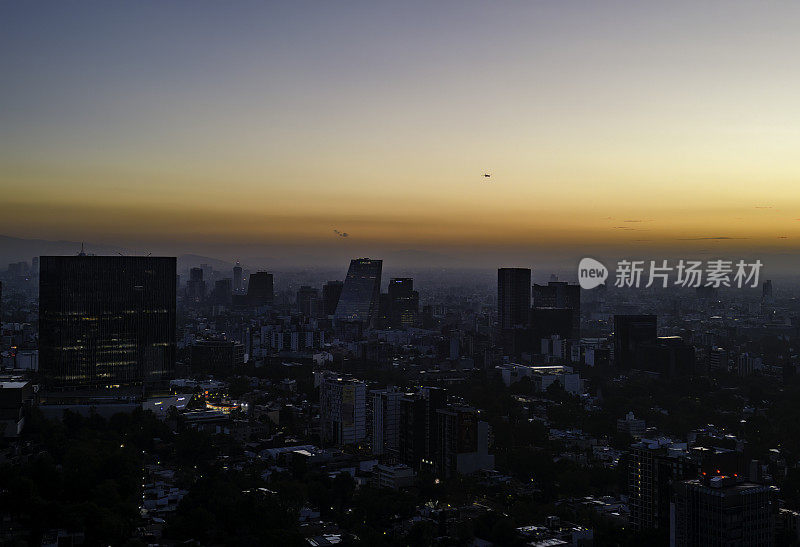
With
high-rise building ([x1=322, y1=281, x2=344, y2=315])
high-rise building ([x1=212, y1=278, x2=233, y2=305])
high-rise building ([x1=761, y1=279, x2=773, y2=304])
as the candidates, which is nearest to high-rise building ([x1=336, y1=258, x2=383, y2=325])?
high-rise building ([x1=322, y1=281, x2=344, y2=315])

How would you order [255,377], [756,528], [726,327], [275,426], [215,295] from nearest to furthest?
1. [756,528]
2. [275,426]
3. [255,377]
4. [726,327]
5. [215,295]

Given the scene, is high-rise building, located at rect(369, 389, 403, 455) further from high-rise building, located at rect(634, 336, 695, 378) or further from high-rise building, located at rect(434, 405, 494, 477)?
high-rise building, located at rect(634, 336, 695, 378)

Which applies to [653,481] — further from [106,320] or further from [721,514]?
[106,320]

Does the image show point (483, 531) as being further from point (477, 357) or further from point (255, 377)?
point (477, 357)

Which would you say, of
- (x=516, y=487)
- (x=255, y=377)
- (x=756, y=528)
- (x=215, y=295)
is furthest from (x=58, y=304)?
(x=215, y=295)

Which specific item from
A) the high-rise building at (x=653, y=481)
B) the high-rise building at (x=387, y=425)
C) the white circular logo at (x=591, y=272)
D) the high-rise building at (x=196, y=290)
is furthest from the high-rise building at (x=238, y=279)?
the high-rise building at (x=653, y=481)

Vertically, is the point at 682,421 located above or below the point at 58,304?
below

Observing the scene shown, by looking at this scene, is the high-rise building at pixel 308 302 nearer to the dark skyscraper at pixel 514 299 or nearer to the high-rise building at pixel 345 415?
the dark skyscraper at pixel 514 299
